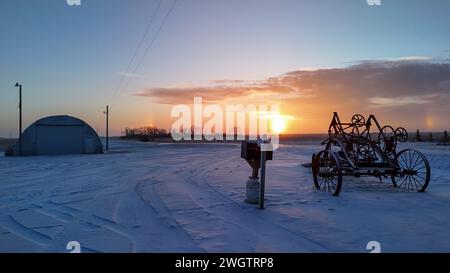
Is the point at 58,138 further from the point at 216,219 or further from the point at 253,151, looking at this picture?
the point at 216,219

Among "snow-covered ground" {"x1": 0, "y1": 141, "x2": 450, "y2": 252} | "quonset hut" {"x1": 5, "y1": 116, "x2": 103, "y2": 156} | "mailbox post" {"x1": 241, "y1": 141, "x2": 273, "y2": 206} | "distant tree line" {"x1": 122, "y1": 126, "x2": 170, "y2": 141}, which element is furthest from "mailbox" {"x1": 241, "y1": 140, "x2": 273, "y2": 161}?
"distant tree line" {"x1": 122, "y1": 126, "x2": 170, "y2": 141}

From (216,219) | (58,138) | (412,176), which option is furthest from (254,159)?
→ (58,138)

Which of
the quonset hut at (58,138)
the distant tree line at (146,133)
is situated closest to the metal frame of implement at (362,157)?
the quonset hut at (58,138)

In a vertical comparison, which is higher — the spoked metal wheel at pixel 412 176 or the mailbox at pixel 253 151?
the mailbox at pixel 253 151

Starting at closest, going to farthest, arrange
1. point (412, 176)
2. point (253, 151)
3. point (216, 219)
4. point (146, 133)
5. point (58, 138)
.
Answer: point (216, 219), point (253, 151), point (412, 176), point (58, 138), point (146, 133)

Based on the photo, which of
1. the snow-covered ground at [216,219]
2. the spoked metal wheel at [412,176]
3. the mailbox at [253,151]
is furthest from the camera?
the spoked metal wheel at [412,176]

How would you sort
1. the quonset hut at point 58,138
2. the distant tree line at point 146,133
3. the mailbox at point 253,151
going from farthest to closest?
1. the distant tree line at point 146,133
2. the quonset hut at point 58,138
3. the mailbox at point 253,151

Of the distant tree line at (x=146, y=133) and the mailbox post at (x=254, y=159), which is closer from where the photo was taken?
the mailbox post at (x=254, y=159)

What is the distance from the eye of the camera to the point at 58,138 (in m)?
32.5

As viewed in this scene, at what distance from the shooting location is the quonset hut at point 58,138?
3133cm

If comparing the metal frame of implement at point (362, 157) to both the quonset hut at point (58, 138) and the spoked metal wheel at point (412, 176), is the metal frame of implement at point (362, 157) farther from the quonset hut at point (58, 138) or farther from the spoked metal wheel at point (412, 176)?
the quonset hut at point (58, 138)

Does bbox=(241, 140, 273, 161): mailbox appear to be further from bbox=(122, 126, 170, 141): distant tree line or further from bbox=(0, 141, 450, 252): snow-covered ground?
bbox=(122, 126, 170, 141): distant tree line

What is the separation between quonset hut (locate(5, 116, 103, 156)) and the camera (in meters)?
31.3
